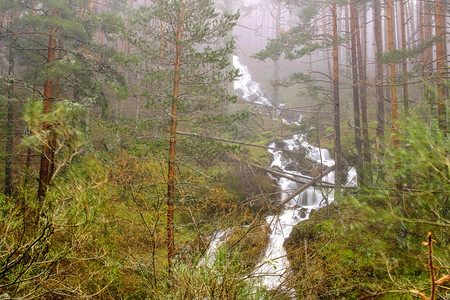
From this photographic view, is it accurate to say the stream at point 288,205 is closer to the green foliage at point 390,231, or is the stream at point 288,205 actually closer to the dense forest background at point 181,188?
the dense forest background at point 181,188

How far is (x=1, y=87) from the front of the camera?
10.0 metres

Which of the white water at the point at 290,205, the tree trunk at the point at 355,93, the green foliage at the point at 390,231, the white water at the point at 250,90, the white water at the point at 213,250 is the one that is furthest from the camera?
the white water at the point at 250,90

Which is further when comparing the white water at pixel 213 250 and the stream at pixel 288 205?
the stream at pixel 288 205

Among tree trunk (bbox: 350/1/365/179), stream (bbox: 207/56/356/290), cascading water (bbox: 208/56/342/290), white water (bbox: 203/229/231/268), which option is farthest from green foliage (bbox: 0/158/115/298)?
tree trunk (bbox: 350/1/365/179)

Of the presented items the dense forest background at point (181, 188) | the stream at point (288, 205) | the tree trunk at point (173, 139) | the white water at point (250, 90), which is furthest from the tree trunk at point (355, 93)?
the white water at point (250, 90)

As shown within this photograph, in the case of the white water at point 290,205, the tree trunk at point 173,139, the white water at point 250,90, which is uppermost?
the white water at point 250,90

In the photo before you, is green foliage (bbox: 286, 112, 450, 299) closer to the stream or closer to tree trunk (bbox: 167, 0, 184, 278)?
the stream

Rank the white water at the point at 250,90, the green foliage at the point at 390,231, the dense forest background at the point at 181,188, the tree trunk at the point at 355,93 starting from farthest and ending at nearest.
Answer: the white water at the point at 250,90, the tree trunk at the point at 355,93, the dense forest background at the point at 181,188, the green foliage at the point at 390,231

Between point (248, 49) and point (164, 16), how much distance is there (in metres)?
41.0

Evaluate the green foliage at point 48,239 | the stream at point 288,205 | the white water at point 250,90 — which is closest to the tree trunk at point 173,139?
the stream at point 288,205

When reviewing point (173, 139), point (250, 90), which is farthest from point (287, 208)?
point (250, 90)

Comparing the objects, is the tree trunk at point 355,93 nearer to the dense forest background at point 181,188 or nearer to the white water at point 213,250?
the dense forest background at point 181,188

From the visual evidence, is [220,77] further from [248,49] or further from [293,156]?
[248,49]

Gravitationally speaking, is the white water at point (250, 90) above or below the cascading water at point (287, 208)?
above
